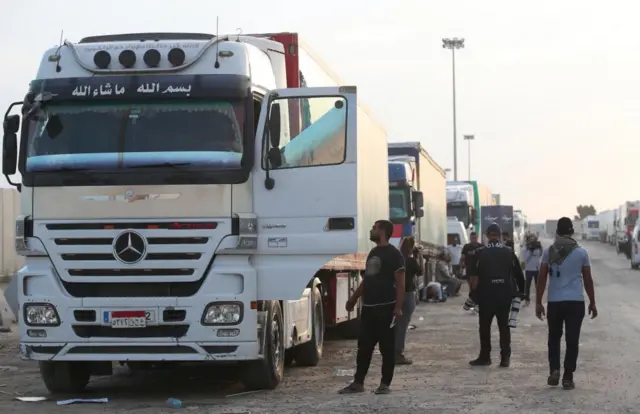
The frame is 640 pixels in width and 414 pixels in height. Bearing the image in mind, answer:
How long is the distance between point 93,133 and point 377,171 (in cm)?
663

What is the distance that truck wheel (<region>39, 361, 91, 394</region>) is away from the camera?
502 inches

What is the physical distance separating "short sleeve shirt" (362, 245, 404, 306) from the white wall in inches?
1082

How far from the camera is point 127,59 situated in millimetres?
12086

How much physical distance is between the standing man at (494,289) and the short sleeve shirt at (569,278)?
95.7 inches

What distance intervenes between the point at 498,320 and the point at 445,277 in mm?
20279

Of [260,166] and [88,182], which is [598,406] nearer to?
[260,166]

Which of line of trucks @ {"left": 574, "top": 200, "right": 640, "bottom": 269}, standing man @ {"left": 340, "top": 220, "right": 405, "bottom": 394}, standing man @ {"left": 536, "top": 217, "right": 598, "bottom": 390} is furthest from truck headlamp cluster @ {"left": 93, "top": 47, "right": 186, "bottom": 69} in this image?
line of trucks @ {"left": 574, "top": 200, "right": 640, "bottom": 269}

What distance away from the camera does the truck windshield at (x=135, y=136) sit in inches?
468

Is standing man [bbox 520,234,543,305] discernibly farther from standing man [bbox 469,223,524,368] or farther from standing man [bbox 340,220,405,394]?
standing man [bbox 340,220,405,394]

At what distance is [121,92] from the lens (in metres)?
12.0

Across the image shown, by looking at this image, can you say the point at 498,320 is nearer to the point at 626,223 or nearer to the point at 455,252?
the point at 455,252

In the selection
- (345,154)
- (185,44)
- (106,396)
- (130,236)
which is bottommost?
(106,396)

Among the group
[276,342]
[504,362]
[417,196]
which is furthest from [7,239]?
[276,342]

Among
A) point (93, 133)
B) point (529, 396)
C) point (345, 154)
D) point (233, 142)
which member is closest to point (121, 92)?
point (93, 133)
